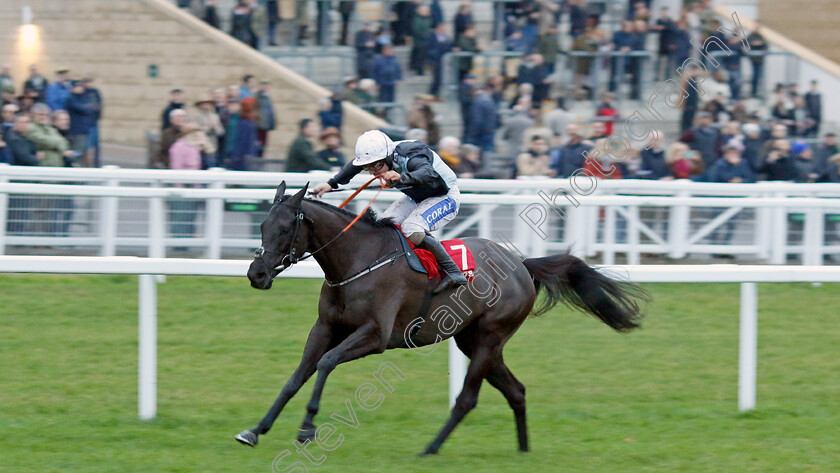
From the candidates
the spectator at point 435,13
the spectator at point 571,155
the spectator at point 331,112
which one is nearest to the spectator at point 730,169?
the spectator at point 571,155

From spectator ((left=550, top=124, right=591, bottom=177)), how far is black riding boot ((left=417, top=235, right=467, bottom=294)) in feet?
17.1

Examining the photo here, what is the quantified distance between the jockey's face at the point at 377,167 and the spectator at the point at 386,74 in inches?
314

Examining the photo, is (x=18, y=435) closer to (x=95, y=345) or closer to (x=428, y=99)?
(x=95, y=345)

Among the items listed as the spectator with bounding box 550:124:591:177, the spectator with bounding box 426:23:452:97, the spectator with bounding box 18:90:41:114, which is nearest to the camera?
the spectator with bounding box 550:124:591:177

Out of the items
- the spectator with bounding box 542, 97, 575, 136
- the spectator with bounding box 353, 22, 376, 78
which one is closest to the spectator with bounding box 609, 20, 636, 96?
the spectator with bounding box 542, 97, 575, 136

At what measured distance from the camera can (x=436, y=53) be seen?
44.5 ft

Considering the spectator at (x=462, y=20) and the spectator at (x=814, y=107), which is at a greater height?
the spectator at (x=462, y=20)

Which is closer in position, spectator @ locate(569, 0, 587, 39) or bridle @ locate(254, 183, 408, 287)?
bridle @ locate(254, 183, 408, 287)

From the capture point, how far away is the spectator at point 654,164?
10.9 m

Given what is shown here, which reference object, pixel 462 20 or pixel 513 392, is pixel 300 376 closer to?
pixel 513 392

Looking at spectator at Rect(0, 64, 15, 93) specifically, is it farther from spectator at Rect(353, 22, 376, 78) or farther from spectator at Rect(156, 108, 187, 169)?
spectator at Rect(353, 22, 376, 78)

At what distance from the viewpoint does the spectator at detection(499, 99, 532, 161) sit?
1158 cm

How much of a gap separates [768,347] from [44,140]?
610cm

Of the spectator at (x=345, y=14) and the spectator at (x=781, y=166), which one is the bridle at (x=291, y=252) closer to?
the spectator at (x=781, y=166)
